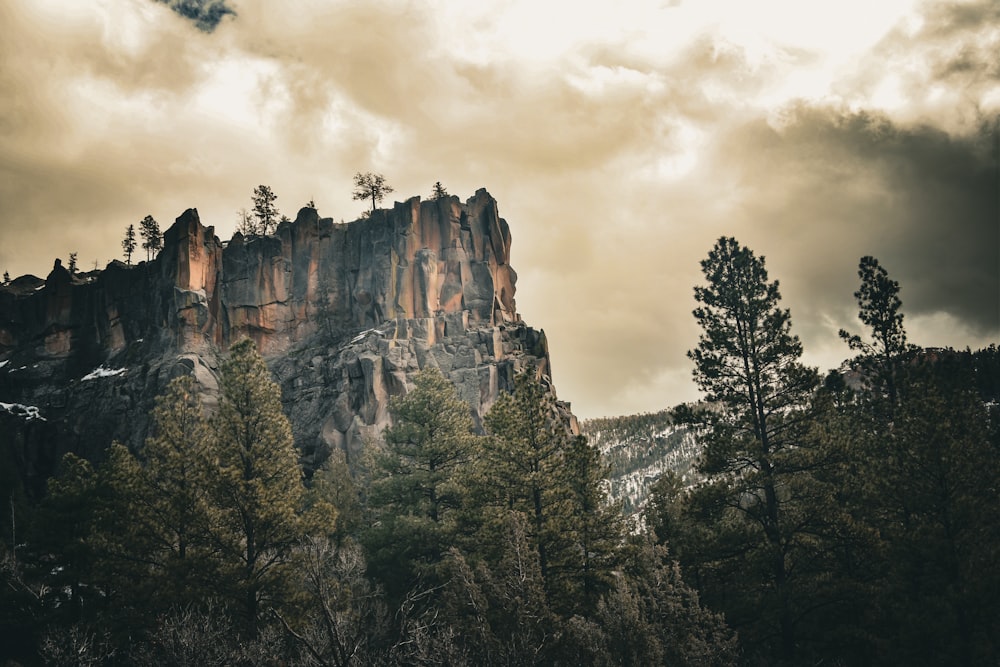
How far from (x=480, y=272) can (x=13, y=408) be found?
57525mm

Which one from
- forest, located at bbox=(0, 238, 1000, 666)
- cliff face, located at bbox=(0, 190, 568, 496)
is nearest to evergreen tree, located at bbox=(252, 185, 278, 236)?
cliff face, located at bbox=(0, 190, 568, 496)

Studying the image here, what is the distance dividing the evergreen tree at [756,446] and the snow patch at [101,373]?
71783 millimetres

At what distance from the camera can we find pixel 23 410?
7275cm

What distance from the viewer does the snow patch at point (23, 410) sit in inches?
2836

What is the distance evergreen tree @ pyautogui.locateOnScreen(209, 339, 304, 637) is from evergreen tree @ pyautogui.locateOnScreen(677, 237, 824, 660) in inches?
508

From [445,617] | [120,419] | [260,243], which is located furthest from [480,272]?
[445,617]

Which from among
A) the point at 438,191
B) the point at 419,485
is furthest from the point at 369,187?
the point at 419,485

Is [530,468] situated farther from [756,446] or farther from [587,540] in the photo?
[756,446]

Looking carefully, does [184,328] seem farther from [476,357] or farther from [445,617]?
[445,617]

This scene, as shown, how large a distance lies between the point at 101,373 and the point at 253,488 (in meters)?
66.6

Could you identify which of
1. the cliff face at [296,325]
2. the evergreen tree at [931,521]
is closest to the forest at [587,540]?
the evergreen tree at [931,521]

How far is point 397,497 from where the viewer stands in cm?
2594

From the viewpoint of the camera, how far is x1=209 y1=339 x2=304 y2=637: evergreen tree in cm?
1878

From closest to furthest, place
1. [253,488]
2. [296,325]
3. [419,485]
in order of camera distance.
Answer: [253,488], [419,485], [296,325]
